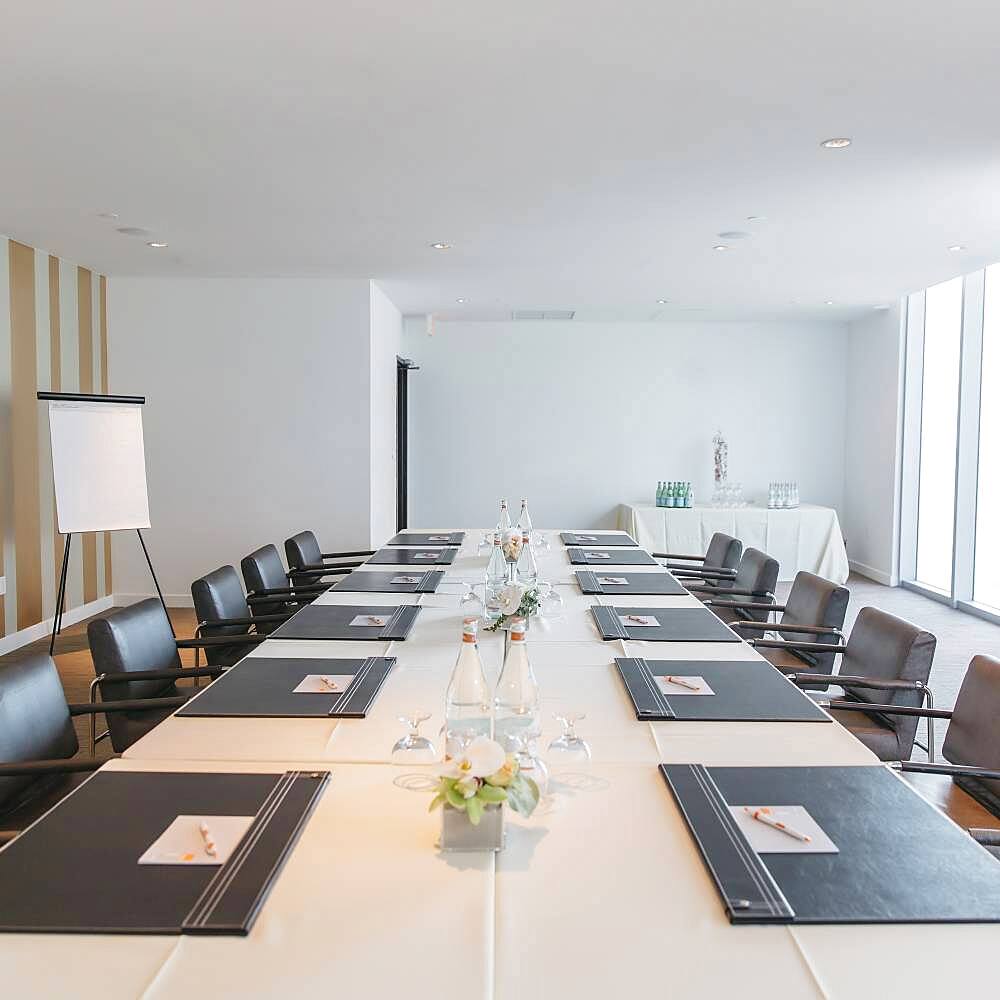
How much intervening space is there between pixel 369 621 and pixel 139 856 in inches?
69.5

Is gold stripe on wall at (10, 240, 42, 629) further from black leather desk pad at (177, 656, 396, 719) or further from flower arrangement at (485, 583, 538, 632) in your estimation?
flower arrangement at (485, 583, 538, 632)

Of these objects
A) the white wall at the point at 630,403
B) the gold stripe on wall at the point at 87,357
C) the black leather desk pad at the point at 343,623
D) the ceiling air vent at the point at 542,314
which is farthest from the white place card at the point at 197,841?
the white wall at the point at 630,403

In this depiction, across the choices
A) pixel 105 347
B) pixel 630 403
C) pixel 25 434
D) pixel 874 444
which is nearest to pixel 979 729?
pixel 25 434

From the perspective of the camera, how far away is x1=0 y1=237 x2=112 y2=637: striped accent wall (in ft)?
19.4

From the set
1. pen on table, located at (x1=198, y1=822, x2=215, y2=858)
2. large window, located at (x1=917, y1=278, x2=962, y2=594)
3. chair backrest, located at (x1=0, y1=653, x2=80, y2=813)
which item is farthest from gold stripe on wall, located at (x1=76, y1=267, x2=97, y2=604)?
large window, located at (x1=917, y1=278, x2=962, y2=594)

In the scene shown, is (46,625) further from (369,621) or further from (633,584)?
(633,584)

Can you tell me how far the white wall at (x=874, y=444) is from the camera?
8758 mm

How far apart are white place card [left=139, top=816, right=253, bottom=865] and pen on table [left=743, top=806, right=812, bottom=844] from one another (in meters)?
0.84

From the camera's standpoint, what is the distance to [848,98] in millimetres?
3438

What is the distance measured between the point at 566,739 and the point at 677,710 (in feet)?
1.51

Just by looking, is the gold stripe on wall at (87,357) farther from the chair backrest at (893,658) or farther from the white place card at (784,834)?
the white place card at (784,834)

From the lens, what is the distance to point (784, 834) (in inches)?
59.1

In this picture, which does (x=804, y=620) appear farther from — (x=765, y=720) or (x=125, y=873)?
(x=125, y=873)

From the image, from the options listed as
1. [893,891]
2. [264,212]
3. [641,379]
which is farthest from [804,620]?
[641,379]
